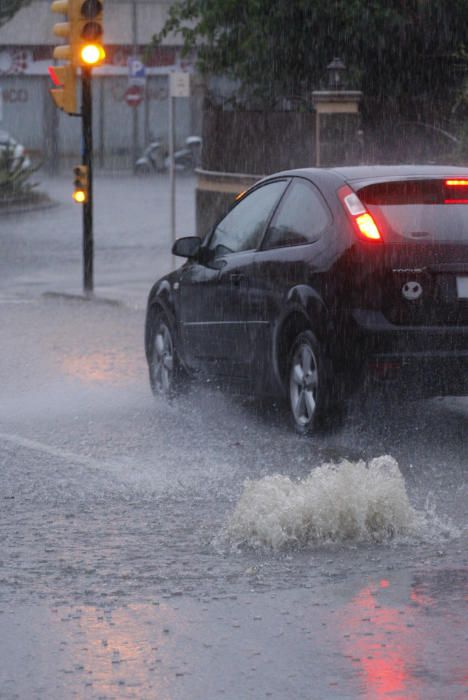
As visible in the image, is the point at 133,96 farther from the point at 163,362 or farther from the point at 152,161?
the point at 163,362

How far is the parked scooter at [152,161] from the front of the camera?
189 ft

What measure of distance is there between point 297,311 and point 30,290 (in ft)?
37.4

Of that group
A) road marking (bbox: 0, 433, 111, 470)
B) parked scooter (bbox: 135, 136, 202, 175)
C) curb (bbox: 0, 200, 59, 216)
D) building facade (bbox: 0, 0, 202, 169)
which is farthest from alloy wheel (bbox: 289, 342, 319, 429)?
building facade (bbox: 0, 0, 202, 169)

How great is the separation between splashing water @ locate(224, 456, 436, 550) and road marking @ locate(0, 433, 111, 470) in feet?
6.51

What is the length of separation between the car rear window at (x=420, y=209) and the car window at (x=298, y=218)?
0.32 m

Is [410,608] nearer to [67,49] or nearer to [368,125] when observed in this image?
[67,49]

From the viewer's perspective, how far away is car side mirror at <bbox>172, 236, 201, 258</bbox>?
11.4 metres

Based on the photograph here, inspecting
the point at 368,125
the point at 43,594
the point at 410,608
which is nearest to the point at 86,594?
the point at 43,594

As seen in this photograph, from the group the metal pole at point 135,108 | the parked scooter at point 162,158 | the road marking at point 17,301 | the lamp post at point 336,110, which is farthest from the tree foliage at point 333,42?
the metal pole at point 135,108

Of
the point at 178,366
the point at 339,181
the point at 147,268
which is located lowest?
the point at 147,268

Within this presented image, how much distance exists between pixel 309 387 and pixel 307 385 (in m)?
0.02

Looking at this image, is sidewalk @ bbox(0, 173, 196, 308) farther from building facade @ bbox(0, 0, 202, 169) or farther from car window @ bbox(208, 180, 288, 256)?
building facade @ bbox(0, 0, 202, 169)

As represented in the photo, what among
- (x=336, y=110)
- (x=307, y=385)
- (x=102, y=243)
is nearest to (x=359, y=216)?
(x=307, y=385)

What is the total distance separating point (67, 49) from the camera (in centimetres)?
2036
